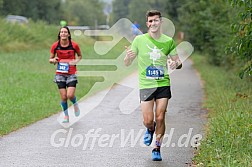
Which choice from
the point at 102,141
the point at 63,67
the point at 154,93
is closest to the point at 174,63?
the point at 154,93

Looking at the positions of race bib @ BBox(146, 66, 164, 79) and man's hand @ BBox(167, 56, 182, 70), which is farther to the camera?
race bib @ BBox(146, 66, 164, 79)

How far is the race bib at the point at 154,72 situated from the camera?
8.47 metres

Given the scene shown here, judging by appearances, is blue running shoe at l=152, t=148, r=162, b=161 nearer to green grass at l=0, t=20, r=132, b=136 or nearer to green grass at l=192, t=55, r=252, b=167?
green grass at l=192, t=55, r=252, b=167

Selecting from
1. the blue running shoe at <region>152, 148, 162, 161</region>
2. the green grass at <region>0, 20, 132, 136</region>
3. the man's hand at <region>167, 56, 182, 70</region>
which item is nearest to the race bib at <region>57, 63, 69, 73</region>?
the green grass at <region>0, 20, 132, 136</region>

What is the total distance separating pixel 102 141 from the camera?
32.9 ft

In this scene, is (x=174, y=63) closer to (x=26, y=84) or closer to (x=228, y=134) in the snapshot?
(x=228, y=134)

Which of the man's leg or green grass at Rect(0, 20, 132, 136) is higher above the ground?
the man's leg

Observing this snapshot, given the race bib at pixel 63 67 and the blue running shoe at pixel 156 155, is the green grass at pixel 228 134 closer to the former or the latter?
the blue running shoe at pixel 156 155

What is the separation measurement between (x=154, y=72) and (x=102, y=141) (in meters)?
2.03

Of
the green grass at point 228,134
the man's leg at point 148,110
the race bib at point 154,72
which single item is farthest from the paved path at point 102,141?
the race bib at point 154,72

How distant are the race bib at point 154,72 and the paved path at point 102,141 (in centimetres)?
114

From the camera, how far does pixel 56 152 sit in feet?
29.8

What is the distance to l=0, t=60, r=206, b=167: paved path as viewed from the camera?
8.47 meters

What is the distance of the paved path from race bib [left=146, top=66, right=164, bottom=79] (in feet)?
3.74
